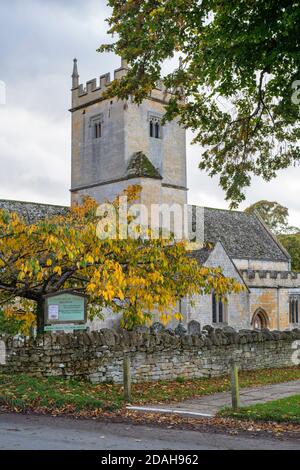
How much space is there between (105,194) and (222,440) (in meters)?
34.1

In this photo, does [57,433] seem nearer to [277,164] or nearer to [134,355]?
[134,355]

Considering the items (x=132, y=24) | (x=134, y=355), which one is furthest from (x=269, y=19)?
(x=134, y=355)

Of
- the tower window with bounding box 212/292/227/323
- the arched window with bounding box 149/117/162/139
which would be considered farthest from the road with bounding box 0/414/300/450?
the arched window with bounding box 149/117/162/139

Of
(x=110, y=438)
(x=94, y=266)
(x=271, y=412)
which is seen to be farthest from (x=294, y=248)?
(x=110, y=438)

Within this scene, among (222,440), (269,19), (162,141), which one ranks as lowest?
(222,440)

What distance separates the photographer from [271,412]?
35.0ft

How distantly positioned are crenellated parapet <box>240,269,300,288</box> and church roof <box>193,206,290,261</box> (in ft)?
15.8

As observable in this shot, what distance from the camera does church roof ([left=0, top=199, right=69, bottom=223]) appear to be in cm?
3931

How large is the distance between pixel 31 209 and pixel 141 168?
26.3 feet

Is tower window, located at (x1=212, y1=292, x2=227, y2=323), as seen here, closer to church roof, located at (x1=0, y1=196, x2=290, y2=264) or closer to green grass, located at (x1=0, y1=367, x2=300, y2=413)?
church roof, located at (x1=0, y1=196, x2=290, y2=264)

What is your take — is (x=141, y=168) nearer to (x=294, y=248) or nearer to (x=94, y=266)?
(x=94, y=266)

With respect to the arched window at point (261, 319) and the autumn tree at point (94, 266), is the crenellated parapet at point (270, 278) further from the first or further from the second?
the autumn tree at point (94, 266)

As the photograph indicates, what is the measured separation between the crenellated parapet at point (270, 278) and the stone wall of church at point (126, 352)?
79.4 ft
